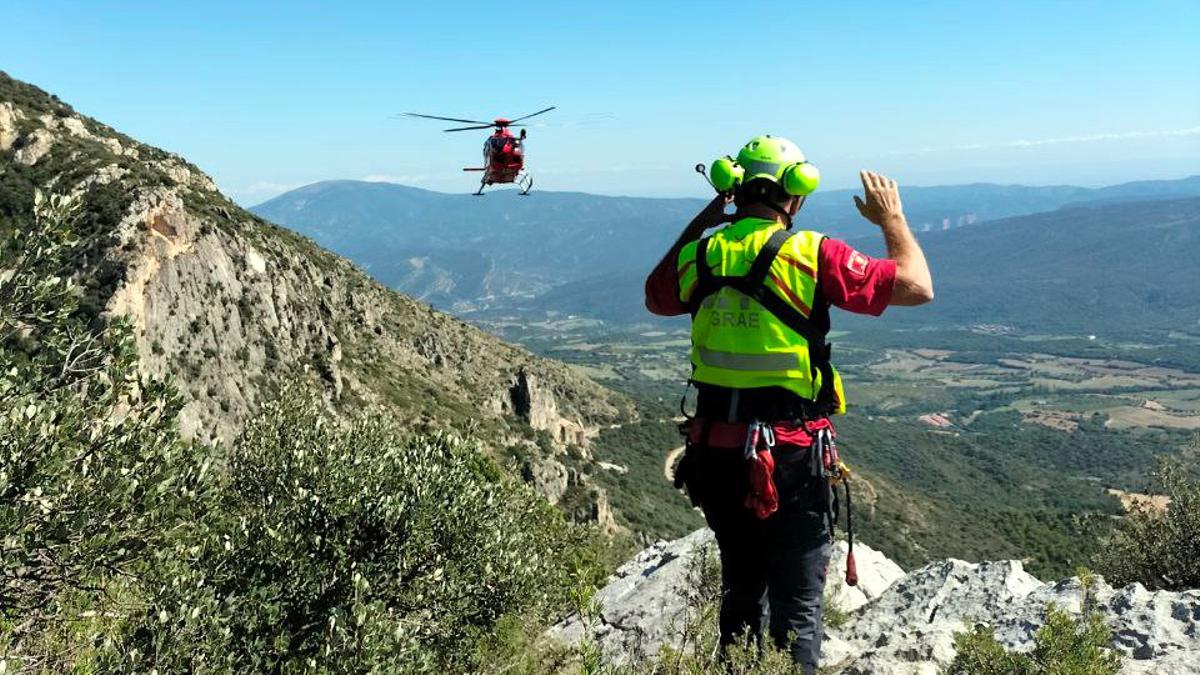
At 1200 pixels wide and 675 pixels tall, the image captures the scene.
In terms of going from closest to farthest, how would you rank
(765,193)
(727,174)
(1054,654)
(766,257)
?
(766,257), (1054,654), (765,193), (727,174)

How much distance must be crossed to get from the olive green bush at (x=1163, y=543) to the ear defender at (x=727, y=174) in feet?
42.7

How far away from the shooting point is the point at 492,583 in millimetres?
14414

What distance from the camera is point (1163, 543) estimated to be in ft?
49.1

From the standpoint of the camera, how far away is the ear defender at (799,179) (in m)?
5.90

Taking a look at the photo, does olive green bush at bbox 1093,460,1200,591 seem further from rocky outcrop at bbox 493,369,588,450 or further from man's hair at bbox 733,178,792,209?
rocky outcrop at bbox 493,369,588,450

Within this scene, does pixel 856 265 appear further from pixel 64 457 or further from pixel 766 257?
pixel 64 457

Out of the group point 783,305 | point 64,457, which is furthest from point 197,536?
point 783,305

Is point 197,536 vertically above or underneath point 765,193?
underneath

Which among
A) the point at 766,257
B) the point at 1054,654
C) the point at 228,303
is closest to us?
the point at 766,257

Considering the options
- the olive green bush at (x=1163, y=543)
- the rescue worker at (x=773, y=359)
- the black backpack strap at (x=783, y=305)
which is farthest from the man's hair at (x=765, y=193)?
the olive green bush at (x=1163, y=543)

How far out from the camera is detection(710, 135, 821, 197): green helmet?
19.5 feet

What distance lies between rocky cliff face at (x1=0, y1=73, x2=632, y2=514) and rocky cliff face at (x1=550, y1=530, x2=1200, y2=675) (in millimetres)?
30573

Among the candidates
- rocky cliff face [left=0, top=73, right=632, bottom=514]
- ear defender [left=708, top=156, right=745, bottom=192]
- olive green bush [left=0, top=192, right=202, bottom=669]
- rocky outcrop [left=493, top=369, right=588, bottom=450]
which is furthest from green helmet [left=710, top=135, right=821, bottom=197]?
rocky outcrop [left=493, top=369, right=588, bottom=450]

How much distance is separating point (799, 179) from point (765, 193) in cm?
32
